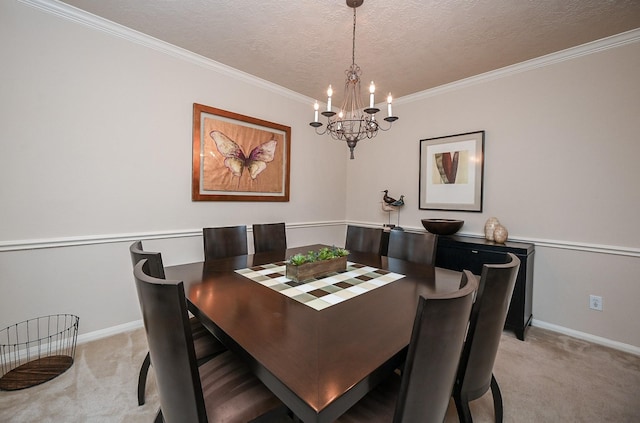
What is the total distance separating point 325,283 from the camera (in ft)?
4.98

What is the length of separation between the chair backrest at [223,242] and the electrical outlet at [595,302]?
9.99 feet

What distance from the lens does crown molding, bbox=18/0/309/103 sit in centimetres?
196

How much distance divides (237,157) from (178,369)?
248cm

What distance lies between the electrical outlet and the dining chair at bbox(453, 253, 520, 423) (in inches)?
75.9

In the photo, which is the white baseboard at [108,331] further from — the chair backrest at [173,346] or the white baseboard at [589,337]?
the white baseboard at [589,337]

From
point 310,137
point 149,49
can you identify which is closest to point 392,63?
point 310,137

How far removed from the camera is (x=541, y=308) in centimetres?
256

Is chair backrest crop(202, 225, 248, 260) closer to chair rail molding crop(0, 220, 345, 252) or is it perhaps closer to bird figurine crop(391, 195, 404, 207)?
chair rail molding crop(0, 220, 345, 252)

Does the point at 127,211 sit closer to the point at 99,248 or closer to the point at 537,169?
the point at 99,248

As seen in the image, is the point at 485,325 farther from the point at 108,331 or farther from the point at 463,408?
the point at 108,331

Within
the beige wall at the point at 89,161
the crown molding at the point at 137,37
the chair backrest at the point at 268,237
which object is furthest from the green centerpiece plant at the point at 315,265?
the crown molding at the point at 137,37

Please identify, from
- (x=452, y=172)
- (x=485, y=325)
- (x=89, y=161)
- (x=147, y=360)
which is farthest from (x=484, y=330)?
(x=89, y=161)

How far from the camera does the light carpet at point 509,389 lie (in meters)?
1.48

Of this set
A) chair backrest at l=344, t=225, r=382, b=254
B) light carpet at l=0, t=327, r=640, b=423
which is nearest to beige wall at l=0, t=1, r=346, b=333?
light carpet at l=0, t=327, r=640, b=423
